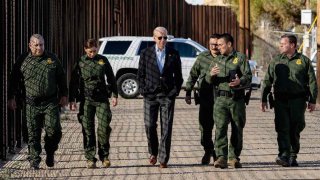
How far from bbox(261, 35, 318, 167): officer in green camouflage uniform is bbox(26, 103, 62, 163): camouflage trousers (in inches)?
99.6

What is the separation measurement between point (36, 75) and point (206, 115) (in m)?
Answer: 2.09

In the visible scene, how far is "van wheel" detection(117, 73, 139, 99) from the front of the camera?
2981 cm

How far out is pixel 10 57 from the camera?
603 inches

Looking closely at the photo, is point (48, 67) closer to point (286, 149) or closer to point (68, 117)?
point (286, 149)

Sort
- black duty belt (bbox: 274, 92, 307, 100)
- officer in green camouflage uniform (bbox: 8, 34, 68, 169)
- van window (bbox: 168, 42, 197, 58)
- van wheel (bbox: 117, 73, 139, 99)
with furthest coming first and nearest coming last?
van window (bbox: 168, 42, 197, 58)
van wheel (bbox: 117, 73, 139, 99)
black duty belt (bbox: 274, 92, 307, 100)
officer in green camouflage uniform (bbox: 8, 34, 68, 169)

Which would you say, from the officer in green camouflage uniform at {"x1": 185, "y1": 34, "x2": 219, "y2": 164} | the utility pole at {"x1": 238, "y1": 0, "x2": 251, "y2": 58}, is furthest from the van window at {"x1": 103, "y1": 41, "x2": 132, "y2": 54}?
the officer in green camouflage uniform at {"x1": 185, "y1": 34, "x2": 219, "y2": 164}

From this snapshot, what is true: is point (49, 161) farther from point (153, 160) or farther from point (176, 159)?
point (176, 159)

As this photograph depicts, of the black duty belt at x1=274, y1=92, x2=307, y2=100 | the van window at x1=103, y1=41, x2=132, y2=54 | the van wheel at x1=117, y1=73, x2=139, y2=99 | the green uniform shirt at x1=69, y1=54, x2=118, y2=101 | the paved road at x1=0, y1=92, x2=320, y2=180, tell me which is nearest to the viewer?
the paved road at x1=0, y1=92, x2=320, y2=180

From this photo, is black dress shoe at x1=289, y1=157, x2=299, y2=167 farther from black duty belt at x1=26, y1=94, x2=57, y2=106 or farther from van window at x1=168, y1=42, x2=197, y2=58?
van window at x1=168, y1=42, x2=197, y2=58

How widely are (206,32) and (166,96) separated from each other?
37434mm

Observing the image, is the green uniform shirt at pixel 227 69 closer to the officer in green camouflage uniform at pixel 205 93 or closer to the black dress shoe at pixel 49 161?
the officer in green camouflage uniform at pixel 205 93

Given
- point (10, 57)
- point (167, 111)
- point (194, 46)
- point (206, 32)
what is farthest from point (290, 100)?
point (206, 32)

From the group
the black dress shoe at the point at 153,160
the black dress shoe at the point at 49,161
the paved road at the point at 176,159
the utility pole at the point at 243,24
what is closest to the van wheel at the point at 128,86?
the paved road at the point at 176,159

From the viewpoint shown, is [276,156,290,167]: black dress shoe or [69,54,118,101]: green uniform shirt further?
[276,156,290,167]: black dress shoe
